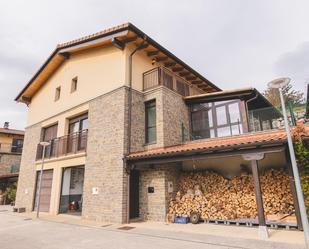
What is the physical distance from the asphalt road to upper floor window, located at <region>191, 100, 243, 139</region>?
5.84 metres

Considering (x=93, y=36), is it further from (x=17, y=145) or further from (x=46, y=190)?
(x=17, y=145)

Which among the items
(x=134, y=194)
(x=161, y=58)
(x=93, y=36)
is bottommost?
(x=134, y=194)

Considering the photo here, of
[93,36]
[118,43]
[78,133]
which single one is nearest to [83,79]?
[93,36]

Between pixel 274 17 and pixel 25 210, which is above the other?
pixel 274 17

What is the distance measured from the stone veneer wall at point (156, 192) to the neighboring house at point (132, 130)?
1.7 inches

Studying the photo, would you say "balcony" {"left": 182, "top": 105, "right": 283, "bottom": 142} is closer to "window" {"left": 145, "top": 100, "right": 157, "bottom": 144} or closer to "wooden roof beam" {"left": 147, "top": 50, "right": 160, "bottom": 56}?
"window" {"left": 145, "top": 100, "right": 157, "bottom": 144}

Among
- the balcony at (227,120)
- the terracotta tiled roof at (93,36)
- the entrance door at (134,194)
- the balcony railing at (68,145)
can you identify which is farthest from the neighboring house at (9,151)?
the balcony at (227,120)

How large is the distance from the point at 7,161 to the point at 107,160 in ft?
67.2

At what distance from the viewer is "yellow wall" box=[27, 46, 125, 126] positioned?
11880 millimetres

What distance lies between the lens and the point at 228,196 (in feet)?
30.5

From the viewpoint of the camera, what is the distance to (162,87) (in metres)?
11.2

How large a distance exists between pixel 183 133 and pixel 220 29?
572 centimetres

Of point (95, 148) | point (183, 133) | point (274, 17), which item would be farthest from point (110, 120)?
point (274, 17)

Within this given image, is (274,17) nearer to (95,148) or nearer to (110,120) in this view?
(110,120)
